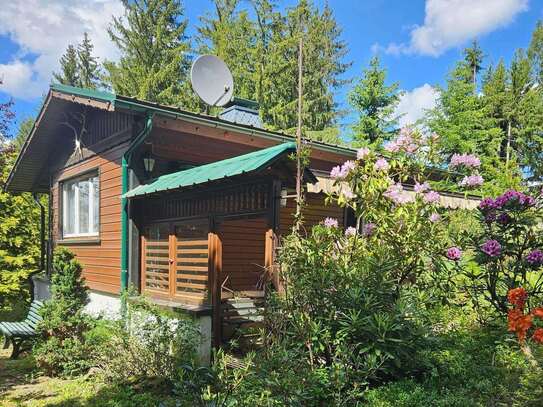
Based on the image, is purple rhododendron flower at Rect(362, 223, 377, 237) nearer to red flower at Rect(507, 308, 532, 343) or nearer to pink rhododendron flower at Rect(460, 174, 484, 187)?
pink rhododendron flower at Rect(460, 174, 484, 187)

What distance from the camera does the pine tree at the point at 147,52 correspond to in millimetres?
23719

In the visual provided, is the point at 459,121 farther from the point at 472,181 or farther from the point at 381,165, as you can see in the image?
the point at 381,165

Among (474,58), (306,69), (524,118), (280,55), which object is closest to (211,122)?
(280,55)

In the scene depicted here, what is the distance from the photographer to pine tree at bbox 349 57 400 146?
18.9m

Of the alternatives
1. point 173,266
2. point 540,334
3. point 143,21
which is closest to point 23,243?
point 173,266

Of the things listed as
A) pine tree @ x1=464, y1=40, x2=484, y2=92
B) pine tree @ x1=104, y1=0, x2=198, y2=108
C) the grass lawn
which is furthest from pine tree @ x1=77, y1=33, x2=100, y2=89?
the grass lawn

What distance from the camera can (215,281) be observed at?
232 inches

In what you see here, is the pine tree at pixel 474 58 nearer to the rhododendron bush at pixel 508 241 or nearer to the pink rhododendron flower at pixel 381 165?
the rhododendron bush at pixel 508 241

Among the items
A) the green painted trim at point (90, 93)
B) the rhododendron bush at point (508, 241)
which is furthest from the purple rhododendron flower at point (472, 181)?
the green painted trim at point (90, 93)

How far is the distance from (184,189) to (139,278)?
2.33 m

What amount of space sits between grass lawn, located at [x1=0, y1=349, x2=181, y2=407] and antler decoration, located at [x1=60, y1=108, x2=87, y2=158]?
17.3ft

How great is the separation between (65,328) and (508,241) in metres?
6.99

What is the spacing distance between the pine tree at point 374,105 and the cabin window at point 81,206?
12201 mm

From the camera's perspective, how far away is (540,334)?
3051 mm
